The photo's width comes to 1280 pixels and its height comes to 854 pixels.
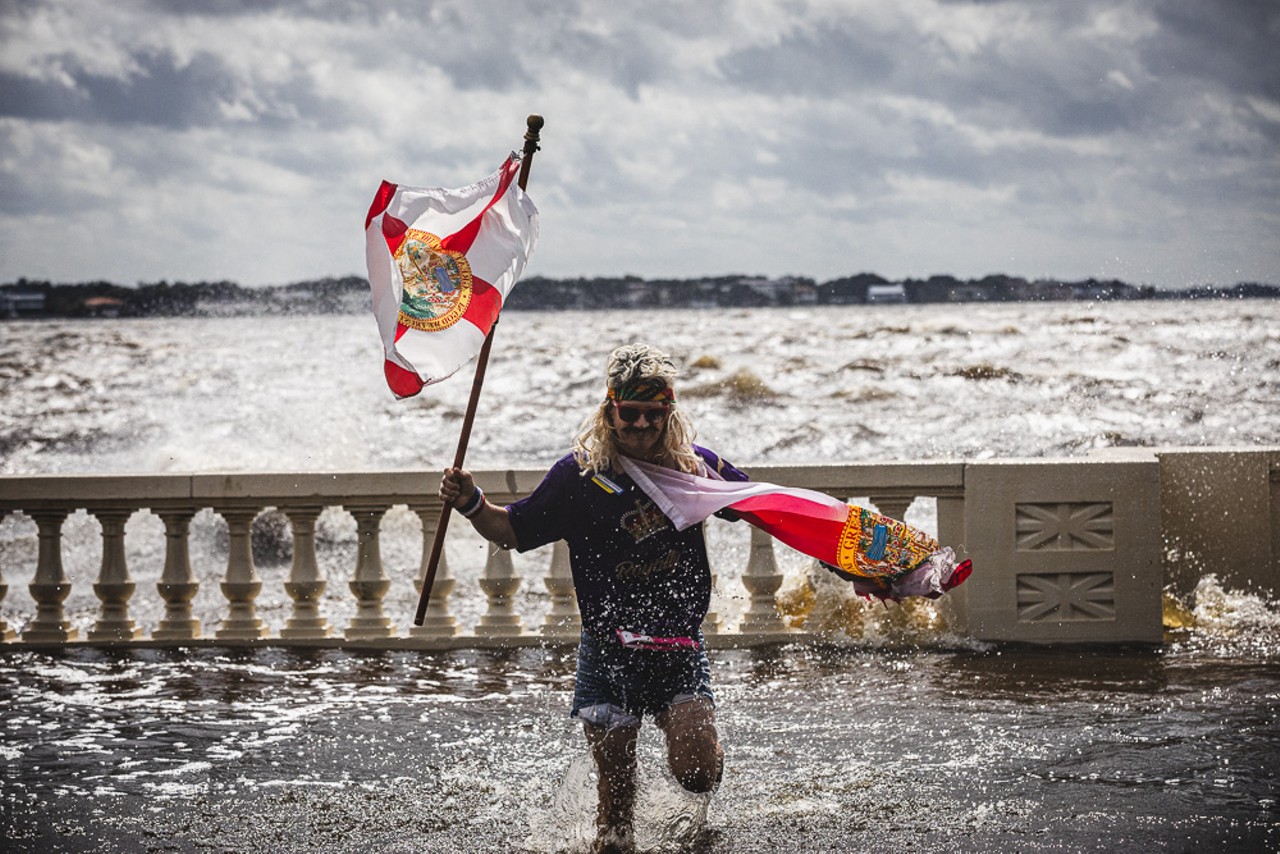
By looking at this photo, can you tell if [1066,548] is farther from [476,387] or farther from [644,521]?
[476,387]

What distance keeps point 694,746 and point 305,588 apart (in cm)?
419

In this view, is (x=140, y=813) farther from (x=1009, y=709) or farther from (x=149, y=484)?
(x=1009, y=709)

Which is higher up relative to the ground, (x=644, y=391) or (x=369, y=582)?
(x=644, y=391)

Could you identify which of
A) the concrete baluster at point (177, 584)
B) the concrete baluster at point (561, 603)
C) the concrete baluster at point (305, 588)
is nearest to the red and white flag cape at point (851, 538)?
the concrete baluster at point (561, 603)

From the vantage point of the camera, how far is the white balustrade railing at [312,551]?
26.1 ft

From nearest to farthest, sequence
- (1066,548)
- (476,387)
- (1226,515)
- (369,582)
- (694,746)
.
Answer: (694,746) → (476,387) → (1066,548) → (369,582) → (1226,515)

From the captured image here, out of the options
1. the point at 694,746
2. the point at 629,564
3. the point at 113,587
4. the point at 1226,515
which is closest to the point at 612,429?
the point at 629,564

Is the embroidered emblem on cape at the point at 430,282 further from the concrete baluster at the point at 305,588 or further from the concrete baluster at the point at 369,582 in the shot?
the concrete baluster at the point at 305,588

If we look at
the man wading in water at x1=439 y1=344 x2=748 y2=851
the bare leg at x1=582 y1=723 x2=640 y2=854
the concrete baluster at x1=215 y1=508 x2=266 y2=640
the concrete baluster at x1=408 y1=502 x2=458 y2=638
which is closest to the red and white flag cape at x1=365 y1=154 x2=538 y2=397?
the man wading in water at x1=439 y1=344 x2=748 y2=851

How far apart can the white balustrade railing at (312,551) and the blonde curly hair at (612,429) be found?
3207 millimetres

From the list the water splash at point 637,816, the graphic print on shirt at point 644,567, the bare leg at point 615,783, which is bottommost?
the water splash at point 637,816

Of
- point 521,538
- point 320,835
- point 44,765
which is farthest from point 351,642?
point 521,538

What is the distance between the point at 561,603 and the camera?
8.22m

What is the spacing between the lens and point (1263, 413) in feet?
147
